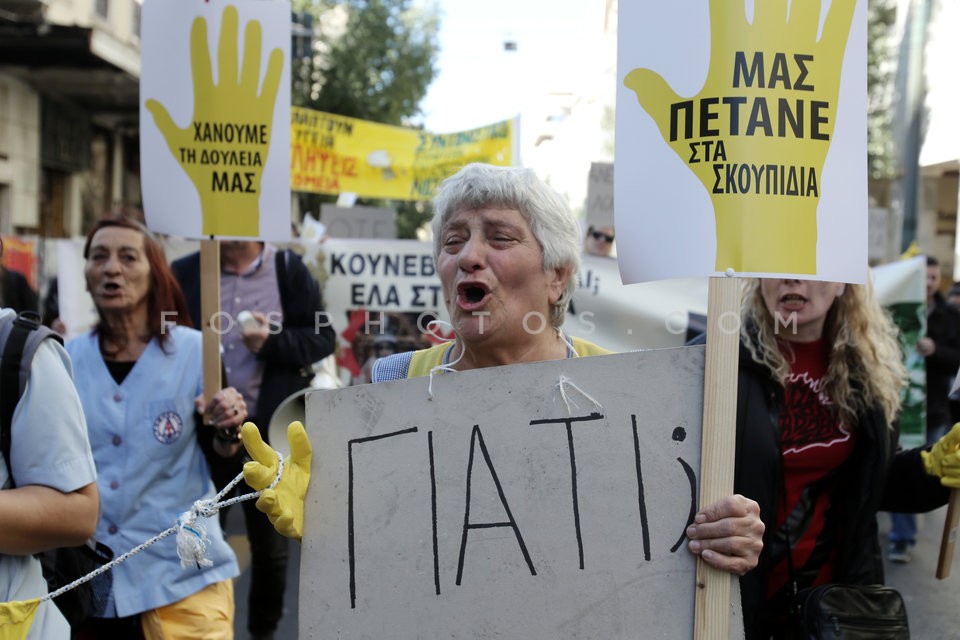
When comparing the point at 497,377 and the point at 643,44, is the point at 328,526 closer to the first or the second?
the point at 497,377

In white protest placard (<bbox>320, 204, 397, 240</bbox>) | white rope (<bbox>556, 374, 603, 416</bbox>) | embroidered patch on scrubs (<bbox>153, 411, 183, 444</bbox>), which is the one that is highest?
white protest placard (<bbox>320, 204, 397, 240</bbox>)

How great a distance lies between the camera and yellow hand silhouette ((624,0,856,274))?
1.90 metres

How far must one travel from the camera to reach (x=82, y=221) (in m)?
19.1

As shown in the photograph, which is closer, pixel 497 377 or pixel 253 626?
pixel 497 377

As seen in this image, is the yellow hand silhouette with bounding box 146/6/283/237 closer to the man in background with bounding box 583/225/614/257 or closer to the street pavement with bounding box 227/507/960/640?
the street pavement with bounding box 227/507/960/640

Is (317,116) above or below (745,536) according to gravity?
above

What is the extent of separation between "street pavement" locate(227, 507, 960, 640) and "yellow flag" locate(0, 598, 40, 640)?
7.04 feet

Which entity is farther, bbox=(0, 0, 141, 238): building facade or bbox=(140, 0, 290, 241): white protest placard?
bbox=(0, 0, 141, 238): building facade

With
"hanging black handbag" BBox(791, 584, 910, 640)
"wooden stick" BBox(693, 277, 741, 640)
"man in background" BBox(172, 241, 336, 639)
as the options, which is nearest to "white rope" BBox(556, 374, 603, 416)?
"wooden stick" BBox(693, 277, 741, 640)

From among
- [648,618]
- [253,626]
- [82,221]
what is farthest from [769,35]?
[82,221]

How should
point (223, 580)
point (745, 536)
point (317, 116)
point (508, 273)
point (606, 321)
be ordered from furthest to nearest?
point (317, 116), point (606, 321), point (223, 580), point (508, 273), point (745, 536)

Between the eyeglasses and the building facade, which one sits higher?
the building facade

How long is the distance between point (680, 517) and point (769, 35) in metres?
0.94

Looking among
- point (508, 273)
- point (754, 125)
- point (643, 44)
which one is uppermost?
point (643, 44)
